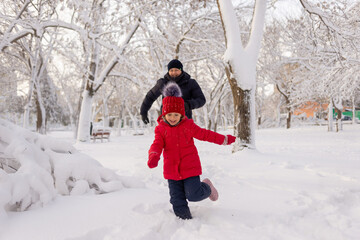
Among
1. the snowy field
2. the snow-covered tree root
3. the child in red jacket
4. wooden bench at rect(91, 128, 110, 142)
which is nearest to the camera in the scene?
the snowy field

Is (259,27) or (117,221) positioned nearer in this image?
(117,221)

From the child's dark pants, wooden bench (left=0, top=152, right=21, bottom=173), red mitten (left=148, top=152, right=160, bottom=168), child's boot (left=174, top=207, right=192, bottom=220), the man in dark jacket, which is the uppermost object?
the man in dark jacket

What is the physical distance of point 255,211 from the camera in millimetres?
2641

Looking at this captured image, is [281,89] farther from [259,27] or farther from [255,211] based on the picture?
[255,211]

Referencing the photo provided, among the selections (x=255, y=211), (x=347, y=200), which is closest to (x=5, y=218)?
(x=255, y=211)

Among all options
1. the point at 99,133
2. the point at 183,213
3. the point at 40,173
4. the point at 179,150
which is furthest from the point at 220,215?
the point at 99,133

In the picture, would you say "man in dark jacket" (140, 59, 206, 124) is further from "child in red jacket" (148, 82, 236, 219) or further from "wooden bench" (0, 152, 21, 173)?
"wooden bench" (0, 152, 21, 173)

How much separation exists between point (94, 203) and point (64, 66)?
26.6m

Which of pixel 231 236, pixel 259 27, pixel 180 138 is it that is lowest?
pixel 231 236

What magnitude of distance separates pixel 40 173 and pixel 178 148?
4.66 ft

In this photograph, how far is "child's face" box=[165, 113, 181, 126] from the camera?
259cm

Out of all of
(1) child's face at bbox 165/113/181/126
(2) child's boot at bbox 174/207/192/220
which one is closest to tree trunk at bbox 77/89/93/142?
(1) child's face at bbox 165/113/181/126

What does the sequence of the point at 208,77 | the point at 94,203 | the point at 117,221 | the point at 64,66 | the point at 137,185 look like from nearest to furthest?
the point at 117,221 → the point at 94,203 → the point at 137,185 → the point at 208,77 → the point at 64,66

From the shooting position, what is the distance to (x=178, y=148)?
263 cm
